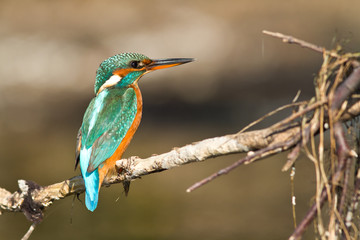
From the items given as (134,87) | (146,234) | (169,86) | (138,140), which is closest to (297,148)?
(134,87)

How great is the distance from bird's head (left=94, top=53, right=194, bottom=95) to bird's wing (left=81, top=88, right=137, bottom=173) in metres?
0.12

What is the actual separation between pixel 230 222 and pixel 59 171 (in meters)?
2.46

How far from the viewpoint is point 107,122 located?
382 centimetres

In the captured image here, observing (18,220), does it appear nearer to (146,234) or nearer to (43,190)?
(146,234)

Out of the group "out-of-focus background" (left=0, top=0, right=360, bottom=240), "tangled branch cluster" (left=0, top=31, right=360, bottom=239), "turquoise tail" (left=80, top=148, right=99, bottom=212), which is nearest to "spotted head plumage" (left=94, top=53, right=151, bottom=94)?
"turquoise tail" (left=80, top=148, right=99, bottom=212)

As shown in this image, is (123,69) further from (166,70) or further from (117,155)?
(166,70)

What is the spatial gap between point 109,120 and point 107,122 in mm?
20

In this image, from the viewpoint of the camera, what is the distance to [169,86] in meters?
12.3

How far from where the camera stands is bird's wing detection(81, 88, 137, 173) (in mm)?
3658

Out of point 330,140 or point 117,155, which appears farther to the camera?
point 117,155

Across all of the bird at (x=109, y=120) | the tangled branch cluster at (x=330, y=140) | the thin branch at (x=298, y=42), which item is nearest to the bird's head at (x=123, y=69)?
the bird at (x=109, y=120)

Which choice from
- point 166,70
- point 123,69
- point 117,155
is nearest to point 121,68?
point 123,69

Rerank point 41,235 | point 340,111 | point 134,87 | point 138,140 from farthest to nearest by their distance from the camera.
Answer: point 138,140, point 41,235, point 134,87, point 340,111

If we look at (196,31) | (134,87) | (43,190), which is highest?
(134,87)
